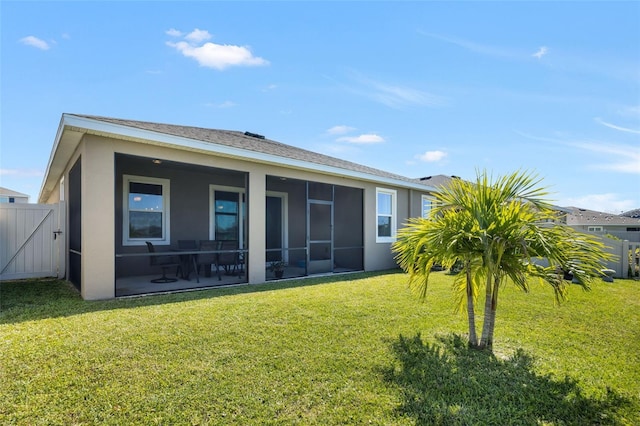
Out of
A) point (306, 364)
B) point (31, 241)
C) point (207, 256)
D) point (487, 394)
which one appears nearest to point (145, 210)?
point (207, 256)

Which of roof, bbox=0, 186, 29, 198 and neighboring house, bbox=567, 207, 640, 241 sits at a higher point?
roof, bbox=0, 186, 29, 198

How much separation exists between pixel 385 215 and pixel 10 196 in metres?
36.4

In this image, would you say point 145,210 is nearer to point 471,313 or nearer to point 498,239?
point 471,313

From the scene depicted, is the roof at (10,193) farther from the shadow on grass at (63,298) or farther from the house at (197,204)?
the shadow on grass at (63,298)

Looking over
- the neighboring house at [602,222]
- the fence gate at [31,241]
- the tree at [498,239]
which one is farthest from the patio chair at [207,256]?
the neighboring house at [602,222]

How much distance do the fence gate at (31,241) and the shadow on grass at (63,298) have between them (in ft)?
1.21

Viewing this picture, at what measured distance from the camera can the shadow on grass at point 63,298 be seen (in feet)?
15.5

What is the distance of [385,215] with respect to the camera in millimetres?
10836

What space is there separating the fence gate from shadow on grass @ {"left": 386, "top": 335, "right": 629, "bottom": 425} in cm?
920

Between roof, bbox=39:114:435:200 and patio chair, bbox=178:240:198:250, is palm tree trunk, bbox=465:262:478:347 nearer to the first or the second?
roof, bbox=39:114:435:200

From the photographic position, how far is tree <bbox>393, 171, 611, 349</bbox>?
3.18 meters

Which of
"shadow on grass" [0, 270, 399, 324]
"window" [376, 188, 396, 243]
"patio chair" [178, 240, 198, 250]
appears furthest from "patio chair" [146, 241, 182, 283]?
"window" [376, 188, 396, 243]

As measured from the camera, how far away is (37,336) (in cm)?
→ 371

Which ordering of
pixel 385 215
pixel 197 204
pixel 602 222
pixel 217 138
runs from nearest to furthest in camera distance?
pixel 217 138
pixel 197 204
pixel 385 215
pixel 602 222
